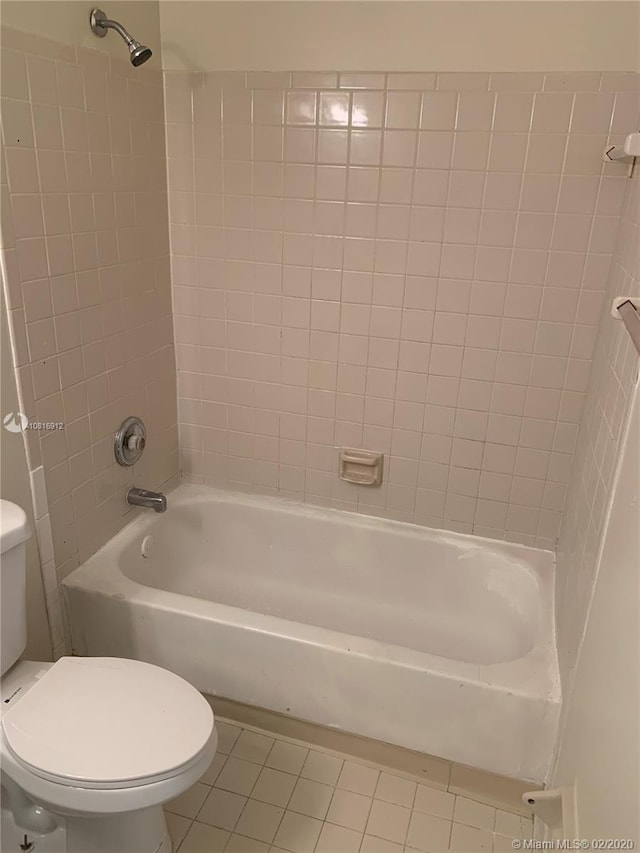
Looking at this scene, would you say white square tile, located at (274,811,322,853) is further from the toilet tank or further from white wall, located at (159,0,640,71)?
white wall, located at (159,0,640,71)

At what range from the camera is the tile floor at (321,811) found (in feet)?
5.07

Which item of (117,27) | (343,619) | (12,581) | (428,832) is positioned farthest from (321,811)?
(117,27)

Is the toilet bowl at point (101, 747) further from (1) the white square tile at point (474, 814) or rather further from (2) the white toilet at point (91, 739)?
(1) the white square tile at point (474, 814)

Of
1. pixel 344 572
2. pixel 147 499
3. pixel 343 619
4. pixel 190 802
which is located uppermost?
pixel 147 499

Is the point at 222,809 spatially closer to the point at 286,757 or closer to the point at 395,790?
the point at 286,757

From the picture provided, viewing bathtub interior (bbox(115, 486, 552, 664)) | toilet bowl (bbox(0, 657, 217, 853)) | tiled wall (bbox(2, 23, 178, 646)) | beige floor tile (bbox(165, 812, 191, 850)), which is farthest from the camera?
bathtub interior (bbox(115, 486, 552, 664))

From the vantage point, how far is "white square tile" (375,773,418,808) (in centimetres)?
165

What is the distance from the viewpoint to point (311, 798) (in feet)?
5.42

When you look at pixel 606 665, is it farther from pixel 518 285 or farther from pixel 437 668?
pixel 518 285

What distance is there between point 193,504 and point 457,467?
0.89 meters

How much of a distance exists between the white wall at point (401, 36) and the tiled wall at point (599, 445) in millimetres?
367

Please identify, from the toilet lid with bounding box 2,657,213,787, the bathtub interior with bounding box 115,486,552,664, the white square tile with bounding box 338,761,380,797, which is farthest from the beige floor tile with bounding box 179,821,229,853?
the bathtub interior with bounding box 115,486,552,664

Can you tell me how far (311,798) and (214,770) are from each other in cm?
27

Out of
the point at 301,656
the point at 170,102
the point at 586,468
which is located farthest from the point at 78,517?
the point at 586,468
